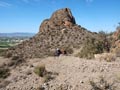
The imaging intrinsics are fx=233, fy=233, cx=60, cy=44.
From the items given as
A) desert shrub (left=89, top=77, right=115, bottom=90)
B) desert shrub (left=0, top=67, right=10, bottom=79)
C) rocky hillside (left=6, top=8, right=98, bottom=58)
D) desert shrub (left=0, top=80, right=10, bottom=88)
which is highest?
rocky hillside (left=6, top=8, right=98, bottom=58)

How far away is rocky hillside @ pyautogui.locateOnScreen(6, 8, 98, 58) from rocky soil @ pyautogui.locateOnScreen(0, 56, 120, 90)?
172 inches

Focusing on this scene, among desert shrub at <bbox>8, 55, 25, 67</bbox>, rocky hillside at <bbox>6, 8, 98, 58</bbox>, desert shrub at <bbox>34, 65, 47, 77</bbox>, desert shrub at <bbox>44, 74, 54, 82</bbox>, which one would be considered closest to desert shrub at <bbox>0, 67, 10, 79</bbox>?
desert shrub at <bbox>8, 55, 25, 67</bbox>

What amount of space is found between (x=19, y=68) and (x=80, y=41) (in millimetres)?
9339

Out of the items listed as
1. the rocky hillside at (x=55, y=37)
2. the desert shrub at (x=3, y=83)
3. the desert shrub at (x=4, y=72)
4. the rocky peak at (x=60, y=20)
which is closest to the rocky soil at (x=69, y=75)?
the desert shrub at (x=3, y=83)

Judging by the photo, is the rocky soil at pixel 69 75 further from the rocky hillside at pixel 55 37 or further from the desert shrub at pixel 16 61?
the rocky hillside at pixel 55 37

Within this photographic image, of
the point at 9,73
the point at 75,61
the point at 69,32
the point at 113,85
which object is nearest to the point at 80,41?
the point at 69,32

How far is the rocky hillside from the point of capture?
22156 millimetres

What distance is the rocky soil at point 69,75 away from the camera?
1260 centimetres

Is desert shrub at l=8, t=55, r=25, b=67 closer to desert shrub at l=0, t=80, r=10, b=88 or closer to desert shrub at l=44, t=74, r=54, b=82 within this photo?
desert shrub at l=0, t=80, r=10, b=88

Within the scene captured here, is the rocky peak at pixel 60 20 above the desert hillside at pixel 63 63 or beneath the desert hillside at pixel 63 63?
above

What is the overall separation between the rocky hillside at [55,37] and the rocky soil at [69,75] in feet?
14.3

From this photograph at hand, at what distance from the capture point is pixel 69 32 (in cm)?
2603

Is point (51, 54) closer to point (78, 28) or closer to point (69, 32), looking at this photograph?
point (69, 32)

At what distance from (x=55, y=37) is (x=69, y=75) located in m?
11.7
